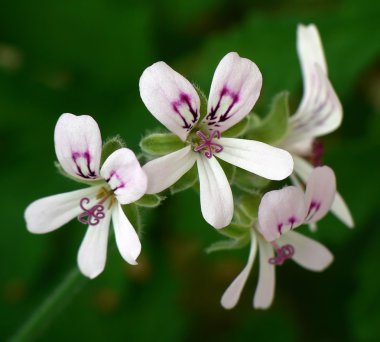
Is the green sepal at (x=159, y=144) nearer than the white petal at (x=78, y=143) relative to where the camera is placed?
No

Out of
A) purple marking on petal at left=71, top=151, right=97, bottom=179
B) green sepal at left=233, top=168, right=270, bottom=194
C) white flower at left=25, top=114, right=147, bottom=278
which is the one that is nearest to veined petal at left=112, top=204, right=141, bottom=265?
white flower at left=25, top=114, right=147, bottom=278

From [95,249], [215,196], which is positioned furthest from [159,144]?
[95,249]

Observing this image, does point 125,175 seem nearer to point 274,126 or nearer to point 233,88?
point 233,88

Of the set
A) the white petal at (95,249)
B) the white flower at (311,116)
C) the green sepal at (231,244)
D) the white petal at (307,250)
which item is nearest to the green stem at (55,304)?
the white petal at (95,249)

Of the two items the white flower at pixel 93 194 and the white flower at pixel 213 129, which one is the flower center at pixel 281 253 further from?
the white flower at pixel 93 194

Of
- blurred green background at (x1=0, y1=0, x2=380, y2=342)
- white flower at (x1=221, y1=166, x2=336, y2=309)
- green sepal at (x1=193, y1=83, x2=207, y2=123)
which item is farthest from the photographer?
blurred green background at (x1=0, y1=0, x2=380, y2=342)

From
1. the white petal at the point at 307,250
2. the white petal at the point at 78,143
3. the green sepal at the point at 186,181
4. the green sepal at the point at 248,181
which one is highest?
the white petal at the point at 78,143

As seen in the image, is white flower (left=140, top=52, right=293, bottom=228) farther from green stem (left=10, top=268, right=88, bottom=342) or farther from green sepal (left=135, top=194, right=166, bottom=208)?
green stem (left=10, top=268, right=88, bottom=342)
